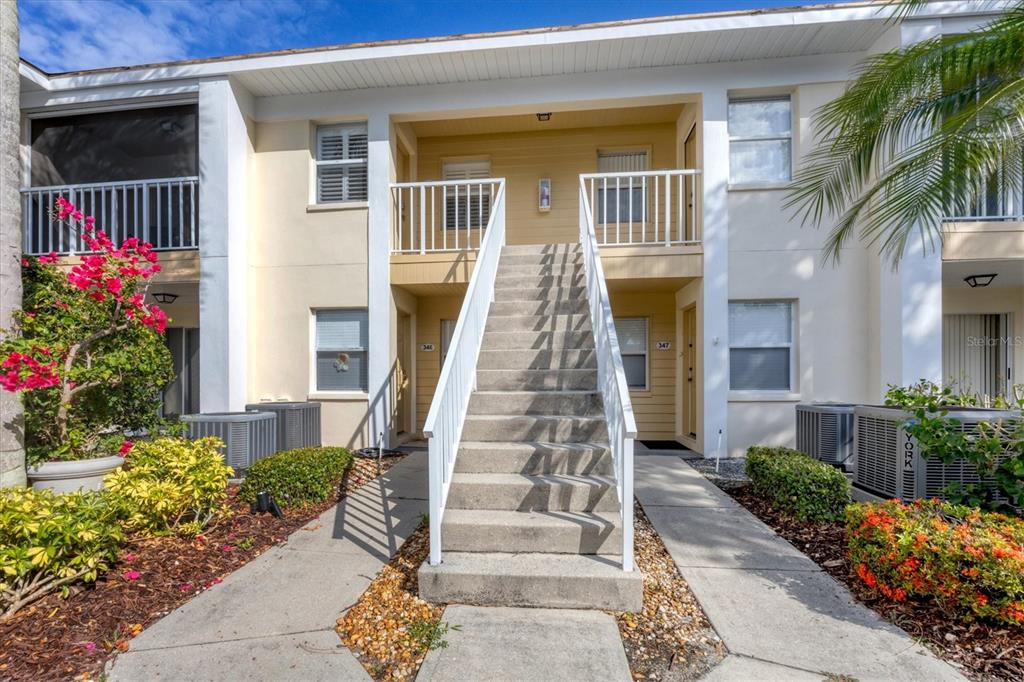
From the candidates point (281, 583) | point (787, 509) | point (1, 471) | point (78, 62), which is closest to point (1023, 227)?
point (787, 509)

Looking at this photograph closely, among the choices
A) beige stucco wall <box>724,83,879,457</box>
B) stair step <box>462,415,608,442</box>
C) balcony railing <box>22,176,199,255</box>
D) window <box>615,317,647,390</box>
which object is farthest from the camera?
window <box>615,317,647,390</box>

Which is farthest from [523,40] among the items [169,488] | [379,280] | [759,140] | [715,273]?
[169,488]

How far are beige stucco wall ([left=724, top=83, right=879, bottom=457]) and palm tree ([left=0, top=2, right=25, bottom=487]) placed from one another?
7.90 meters

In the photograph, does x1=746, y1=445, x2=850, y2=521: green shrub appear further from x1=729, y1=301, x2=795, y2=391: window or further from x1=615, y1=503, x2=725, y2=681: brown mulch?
x1=729, y1=301, x2=795, y2=391: window

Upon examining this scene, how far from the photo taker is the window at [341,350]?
25.1 feet

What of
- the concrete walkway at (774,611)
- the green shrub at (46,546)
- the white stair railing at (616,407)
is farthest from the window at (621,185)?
the green shrub at (46,546)

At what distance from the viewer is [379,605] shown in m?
2.90

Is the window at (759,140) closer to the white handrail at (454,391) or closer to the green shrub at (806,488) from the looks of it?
the white handrail at (454,391)

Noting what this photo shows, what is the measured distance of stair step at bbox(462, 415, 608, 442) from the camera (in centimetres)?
407

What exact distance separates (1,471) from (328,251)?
475 centimetres

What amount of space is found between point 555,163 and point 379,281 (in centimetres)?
396

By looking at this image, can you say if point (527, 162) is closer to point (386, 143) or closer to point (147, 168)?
point (386, 143)

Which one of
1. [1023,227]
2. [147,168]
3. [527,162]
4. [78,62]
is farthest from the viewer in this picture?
[527,162]

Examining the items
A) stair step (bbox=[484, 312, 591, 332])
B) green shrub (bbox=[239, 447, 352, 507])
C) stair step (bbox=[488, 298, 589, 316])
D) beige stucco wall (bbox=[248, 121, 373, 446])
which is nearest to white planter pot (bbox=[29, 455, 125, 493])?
green shrub (bbox=[239, 447, 352, 507])
